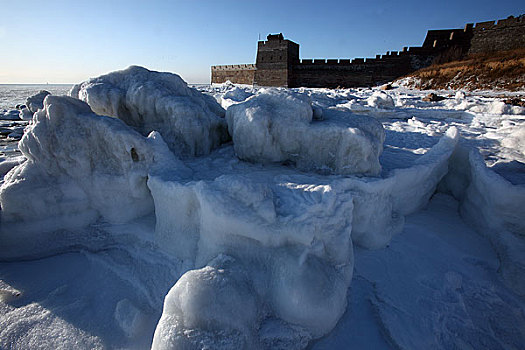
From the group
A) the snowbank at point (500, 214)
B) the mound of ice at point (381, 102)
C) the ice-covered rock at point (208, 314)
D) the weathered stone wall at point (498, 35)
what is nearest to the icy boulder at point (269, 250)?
the ice-covered rock at point (208, 314)

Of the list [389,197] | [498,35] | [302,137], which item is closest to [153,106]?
[302,137]

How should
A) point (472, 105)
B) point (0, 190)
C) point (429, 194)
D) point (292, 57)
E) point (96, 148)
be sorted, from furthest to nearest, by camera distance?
point (292, 57) → point (472, 105) → point (429, 194) → point (96, 148) → point (0, 190)

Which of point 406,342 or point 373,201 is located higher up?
point 373,201

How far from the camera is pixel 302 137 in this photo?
2.38 m

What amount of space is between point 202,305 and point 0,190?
2.01 metres

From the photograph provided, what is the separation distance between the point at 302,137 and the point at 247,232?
4.11 ft

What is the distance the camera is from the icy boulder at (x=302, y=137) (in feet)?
7.14

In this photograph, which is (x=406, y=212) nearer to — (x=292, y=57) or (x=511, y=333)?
(x=511, y=333)

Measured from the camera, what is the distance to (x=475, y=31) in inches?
597

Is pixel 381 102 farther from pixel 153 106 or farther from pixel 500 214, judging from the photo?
pixel 153 106

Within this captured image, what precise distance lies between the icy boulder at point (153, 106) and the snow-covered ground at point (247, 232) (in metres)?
0.02

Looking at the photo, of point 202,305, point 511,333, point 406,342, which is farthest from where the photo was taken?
point 511,333

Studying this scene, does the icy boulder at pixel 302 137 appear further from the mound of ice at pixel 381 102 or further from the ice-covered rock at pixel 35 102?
the mound of ice at pixel 381 102

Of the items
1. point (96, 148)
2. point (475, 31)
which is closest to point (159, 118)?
point (96, 148)
